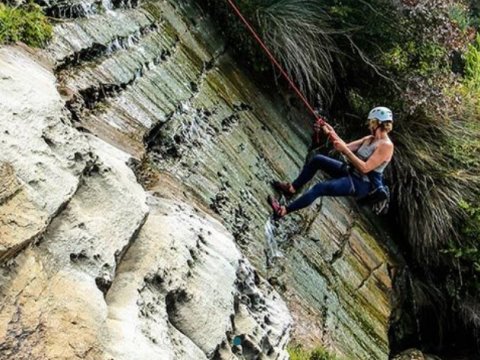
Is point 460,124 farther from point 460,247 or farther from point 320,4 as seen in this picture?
point 320,4

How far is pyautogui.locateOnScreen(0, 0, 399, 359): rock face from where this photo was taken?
2332 mm

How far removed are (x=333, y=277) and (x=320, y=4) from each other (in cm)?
295

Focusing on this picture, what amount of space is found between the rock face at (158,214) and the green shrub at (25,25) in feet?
0.35

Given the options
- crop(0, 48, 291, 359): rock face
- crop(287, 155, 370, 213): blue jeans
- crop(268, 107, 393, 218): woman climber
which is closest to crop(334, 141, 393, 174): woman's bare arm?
crop(268, 107, 393, 218): woman climber

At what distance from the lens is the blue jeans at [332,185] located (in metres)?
5.88

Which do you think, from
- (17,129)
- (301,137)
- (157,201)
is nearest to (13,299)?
(17,129)

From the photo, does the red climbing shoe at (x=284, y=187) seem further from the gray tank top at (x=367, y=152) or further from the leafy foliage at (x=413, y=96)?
the leafy foliage at (x=413, y=96)

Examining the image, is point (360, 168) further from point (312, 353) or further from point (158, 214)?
point (158, 214)

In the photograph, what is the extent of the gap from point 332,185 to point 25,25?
297cm

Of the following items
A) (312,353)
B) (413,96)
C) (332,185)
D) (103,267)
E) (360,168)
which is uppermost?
(413,96)

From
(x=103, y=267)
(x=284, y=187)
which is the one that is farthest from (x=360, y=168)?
(x=103, y=267)

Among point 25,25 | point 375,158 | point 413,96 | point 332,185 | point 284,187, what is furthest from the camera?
point 413,96

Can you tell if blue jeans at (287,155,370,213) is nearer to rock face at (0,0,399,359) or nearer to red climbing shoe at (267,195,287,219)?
red climbing shoe at (267,195,287,219)

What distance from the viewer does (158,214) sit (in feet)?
10.5
